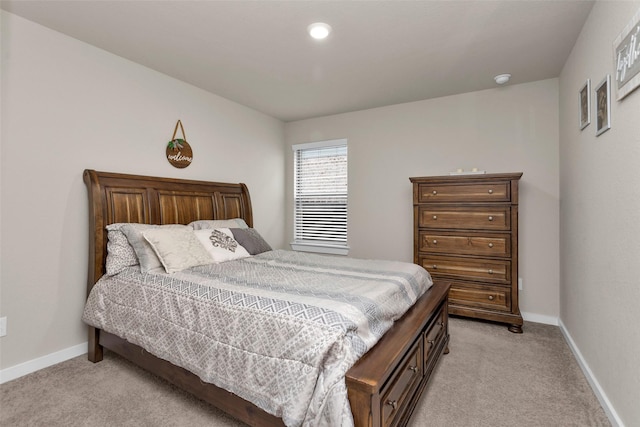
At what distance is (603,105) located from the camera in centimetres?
194

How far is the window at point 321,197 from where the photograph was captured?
452cm

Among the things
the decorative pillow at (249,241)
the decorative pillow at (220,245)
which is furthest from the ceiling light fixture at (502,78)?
the decorative pillow at (220,245)

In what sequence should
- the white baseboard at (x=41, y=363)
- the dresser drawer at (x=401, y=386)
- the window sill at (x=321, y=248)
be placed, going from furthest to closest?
the window sill at (x=321, y=248) → the white baseboard at (x=41, y=363) → the dresser drawer at (x=401, y=386)

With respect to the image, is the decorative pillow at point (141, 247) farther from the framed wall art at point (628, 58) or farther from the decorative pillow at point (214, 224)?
the framed wall art at point (628, 58)

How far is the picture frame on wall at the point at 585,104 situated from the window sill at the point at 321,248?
286cm

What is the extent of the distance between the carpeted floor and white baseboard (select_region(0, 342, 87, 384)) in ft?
0.19

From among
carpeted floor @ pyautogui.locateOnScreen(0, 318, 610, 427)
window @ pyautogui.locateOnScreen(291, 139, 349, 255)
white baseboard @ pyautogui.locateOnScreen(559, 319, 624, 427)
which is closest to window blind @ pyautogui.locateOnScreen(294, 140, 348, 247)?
window @ pyautogui.locateOnScreen(291, 139, 349, 255)

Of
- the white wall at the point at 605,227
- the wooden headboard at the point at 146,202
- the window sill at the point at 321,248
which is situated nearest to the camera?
Answer: the white wall at the point at 605,227

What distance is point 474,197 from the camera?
319 centimetres

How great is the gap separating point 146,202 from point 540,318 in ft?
13.5

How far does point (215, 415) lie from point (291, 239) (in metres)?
3.17

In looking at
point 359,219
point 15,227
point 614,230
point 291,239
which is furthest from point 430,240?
point 15,227

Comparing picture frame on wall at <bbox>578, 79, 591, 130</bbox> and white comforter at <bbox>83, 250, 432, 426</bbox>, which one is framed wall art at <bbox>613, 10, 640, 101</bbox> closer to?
picture frame on wall at <bbox>578, 79, 591, 130</bbox>

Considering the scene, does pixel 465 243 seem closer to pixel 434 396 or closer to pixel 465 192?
pixel 465 192
